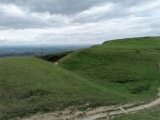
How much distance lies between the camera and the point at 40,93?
21.9 m

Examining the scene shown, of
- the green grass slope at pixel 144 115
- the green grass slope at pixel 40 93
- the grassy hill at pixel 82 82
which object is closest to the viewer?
the green grass slope at pixel 144 115

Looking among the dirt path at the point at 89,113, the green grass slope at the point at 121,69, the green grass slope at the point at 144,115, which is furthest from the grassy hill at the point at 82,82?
the green grass slope at the point at 144,115

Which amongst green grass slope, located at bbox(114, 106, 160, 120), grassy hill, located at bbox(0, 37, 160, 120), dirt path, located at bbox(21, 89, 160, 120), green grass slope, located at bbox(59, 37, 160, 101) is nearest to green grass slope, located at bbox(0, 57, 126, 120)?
grassy hill, located at bbox(0, 37, 160, 120)

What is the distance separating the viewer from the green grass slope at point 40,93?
19.7 m

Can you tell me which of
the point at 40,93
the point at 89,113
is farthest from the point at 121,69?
the point at 40,93

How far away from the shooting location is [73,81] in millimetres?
26172

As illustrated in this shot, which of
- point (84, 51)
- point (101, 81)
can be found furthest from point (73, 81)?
point (84, 51)

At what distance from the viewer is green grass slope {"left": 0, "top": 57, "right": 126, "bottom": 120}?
64.7 ft

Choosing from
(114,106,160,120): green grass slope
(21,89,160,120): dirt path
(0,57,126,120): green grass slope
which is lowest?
(114,106,160,120): green grass slope

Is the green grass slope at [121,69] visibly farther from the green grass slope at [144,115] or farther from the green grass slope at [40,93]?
the green grass slope at [40,93]

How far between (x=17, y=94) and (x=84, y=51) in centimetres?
2208

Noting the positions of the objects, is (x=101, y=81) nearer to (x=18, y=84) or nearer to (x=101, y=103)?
(x=101, y=103)

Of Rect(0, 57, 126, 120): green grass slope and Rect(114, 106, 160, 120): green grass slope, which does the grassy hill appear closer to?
Rect(0, 57, 126, 120): green grass slope

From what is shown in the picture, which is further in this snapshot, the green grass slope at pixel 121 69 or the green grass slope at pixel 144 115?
the green grass slope at pixel 121 69
